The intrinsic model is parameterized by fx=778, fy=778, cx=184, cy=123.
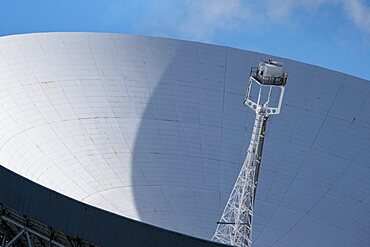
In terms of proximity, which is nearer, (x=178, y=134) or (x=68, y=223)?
(x=68, y=223)

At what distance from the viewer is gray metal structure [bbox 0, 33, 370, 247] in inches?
1153

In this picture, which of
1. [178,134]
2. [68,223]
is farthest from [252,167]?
[68,223]

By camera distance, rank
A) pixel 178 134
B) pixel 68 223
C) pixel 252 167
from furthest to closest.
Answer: pixel 178 134, pixel 252 167, pixel 68 223

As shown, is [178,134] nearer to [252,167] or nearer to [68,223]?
[252,167]

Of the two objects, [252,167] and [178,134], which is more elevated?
[178,134]

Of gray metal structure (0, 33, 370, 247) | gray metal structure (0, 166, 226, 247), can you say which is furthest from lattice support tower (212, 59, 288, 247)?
gray metal structure (0, 166, 226, 247)

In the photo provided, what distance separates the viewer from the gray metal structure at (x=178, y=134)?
29297 millimetres

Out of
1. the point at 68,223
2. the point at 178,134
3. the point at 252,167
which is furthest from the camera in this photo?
the point at 178,134

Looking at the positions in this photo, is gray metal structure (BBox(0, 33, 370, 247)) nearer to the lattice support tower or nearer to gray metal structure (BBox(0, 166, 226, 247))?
the lattice support tower

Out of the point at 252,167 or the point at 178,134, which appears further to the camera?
the point at 178,134

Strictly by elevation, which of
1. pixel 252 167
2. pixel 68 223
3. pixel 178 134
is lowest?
pixel 68 223

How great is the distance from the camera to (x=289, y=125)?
3381 centimetres

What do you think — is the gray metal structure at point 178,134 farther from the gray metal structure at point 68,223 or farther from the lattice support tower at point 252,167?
the gray metal structure at point 68,223

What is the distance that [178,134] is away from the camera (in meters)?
32.8
